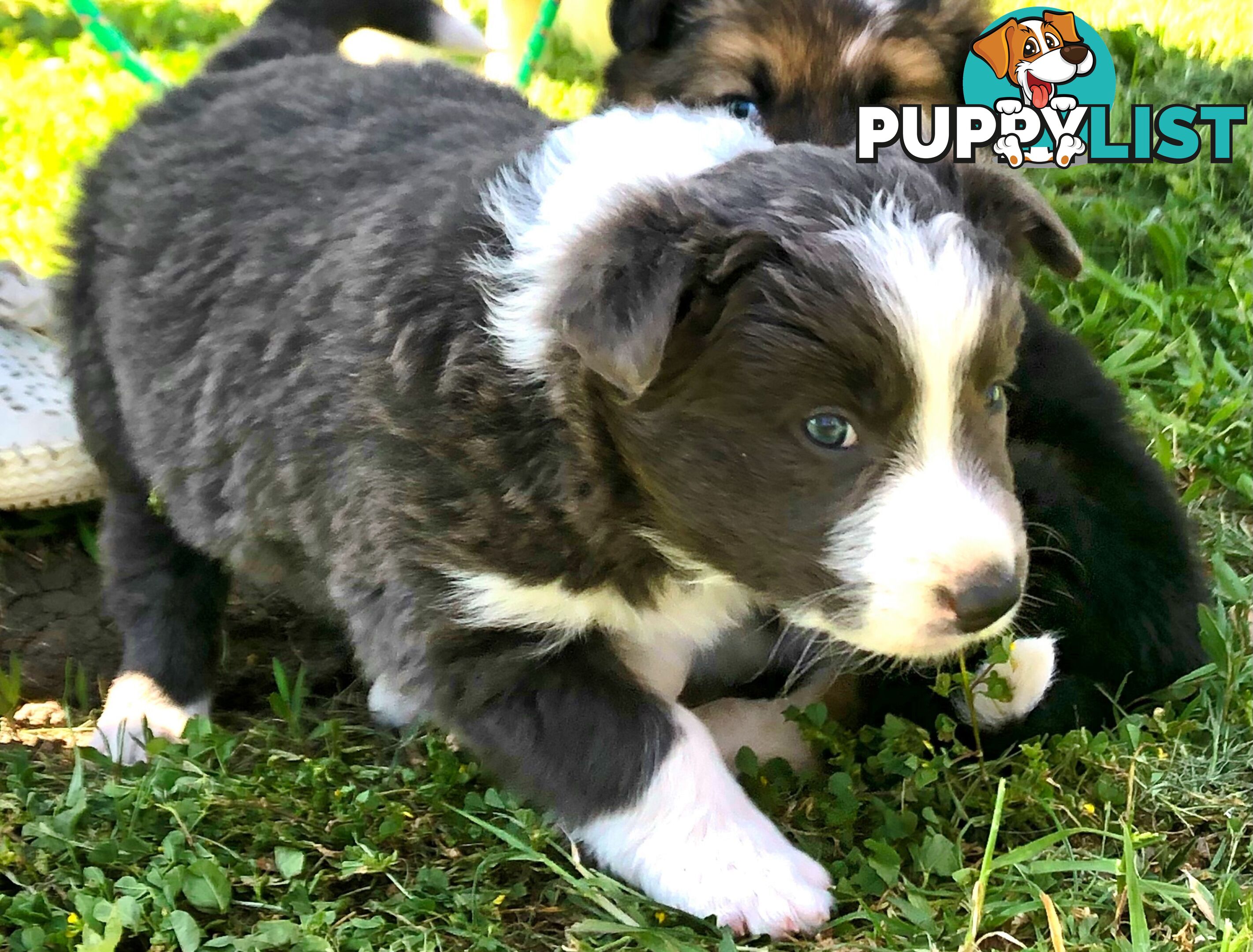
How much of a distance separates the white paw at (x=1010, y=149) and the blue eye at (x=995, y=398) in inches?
66.5

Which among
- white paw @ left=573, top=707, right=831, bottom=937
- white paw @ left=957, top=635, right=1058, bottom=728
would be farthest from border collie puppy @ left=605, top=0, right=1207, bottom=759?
white paw @ left=573, top=707, right=831, bottom=937

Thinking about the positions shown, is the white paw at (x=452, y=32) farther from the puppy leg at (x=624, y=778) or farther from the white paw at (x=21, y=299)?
the puppy leg at (x=624, y=778)

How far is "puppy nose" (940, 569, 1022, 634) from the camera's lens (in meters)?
1.88

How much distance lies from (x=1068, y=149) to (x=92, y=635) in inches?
159

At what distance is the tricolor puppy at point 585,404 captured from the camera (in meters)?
1.94

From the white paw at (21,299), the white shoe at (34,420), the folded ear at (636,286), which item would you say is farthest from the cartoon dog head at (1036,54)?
the white paw at (21,299)

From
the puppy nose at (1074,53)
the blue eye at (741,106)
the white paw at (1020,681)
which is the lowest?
the white paw at (1020,681)

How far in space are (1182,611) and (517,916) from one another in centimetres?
170

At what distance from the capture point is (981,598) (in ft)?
6.17

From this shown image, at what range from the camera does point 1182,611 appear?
282cm

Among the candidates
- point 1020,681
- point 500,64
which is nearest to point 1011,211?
point 1020,681

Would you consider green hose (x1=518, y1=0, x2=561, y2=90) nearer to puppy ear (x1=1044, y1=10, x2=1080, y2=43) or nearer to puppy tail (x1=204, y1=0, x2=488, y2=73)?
puppy tail (x1=204, y1=0, x2=488, y2=73)

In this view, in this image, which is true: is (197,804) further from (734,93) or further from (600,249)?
(734,93)

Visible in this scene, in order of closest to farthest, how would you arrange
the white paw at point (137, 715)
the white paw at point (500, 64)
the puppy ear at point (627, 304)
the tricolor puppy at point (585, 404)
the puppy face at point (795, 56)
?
1. the puppy ear at point (627, 304)
2. the tricolor puppy at point (585, 404)
3. the white paw at point (137, 715)
4. the puppy face at point (795, 56)
5. the white paw at point (500, 64)
